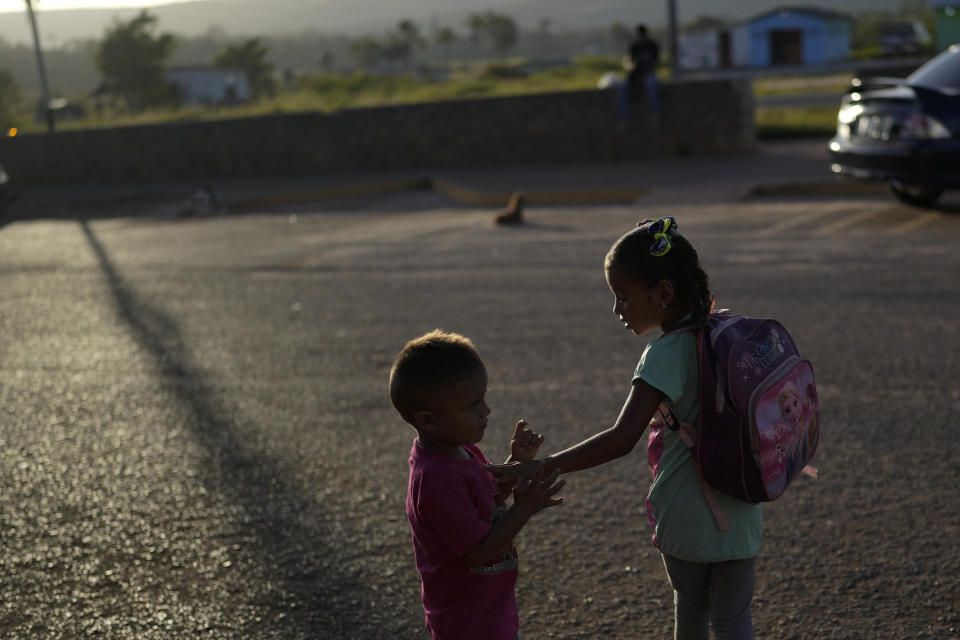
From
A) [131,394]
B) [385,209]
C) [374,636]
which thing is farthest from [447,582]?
[385,209]

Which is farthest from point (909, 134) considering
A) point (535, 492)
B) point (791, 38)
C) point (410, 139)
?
point (791, 38)

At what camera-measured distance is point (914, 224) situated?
10.7m

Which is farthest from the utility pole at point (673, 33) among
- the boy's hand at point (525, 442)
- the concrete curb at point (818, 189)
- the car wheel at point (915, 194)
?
the boy's hand at point (525, 442)

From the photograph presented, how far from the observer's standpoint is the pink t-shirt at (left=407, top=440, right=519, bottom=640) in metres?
2.36

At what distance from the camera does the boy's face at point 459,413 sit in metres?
2.36

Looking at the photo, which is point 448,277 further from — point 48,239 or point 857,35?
point 857,35

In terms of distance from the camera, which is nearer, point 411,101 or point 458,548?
point 458,548

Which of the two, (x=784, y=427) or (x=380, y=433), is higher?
(x=784, y=427)

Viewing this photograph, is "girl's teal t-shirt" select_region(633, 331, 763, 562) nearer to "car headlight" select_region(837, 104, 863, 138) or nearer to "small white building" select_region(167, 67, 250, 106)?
"car headlight" select_region(837, 104, 863, 138)

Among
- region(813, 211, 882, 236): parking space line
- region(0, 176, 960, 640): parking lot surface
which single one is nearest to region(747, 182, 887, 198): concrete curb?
region(813, 211, 882, 236): parking space line

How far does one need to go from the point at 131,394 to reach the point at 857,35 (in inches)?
4876

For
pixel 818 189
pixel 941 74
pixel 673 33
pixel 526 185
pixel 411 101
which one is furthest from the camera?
pixel 411 101

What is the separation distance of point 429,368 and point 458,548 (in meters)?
0.37

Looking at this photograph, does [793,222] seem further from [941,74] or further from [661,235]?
[661,235]
